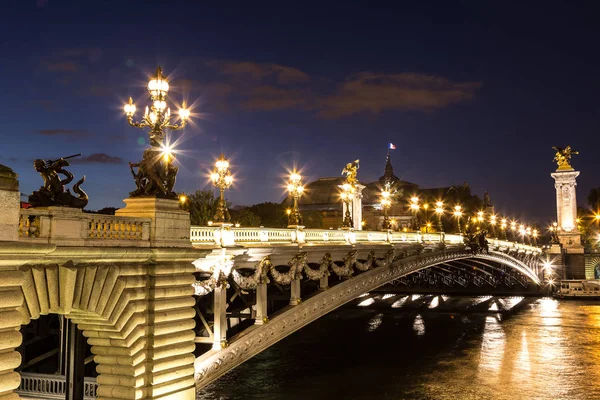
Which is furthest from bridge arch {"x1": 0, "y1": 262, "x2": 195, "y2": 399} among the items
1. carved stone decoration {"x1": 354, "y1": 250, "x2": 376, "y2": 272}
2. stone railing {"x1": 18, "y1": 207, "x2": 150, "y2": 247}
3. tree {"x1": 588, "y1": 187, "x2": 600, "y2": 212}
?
tree {"x1": 588, "y1": 187, "x2": 600, "y2": 212}

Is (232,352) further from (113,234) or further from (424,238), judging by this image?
(424,238)

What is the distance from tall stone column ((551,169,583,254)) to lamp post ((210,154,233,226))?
281ft

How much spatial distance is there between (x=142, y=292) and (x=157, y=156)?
13.1 ft

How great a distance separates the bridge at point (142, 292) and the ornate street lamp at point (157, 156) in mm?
824

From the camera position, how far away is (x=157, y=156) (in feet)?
61.9

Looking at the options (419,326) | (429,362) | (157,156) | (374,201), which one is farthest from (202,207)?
(374,201)

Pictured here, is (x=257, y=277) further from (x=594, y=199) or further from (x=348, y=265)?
(x=594, y=199)

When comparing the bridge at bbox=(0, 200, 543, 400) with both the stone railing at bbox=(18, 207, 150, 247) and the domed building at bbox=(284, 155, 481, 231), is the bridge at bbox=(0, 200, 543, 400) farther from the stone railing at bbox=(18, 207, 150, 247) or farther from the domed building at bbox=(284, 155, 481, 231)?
the domed building at bbox=(284, 155, 481, 231)

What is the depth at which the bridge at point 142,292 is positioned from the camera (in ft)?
45.3

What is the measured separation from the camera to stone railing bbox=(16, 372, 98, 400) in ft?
71.8

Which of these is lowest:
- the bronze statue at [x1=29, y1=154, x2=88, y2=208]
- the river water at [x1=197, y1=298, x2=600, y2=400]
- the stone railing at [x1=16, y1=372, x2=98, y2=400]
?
the river water at [x1=197, y1=298, x2=600, y2=400]

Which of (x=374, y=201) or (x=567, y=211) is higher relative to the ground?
(x=374, y=201)

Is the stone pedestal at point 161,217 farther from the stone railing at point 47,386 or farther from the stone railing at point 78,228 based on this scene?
the stone railing at point 47,386

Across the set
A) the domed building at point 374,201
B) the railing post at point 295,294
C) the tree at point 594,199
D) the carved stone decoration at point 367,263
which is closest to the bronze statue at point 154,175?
the railing post at point 295,294
